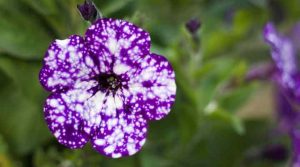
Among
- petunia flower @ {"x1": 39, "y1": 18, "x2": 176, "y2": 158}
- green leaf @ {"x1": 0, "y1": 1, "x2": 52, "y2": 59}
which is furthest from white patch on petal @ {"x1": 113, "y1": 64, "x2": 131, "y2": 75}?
green leaf @ {"x1": 0, "y1": 1, "x2": 52, "y2": 59}

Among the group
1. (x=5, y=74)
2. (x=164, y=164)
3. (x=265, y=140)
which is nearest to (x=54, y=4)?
(x=5, y=74)

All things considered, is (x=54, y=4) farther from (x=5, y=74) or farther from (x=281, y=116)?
(x=281, y=116)

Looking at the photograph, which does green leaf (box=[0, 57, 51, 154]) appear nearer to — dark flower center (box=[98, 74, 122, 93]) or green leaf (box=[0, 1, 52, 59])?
green leaf (box=[0, 1, 52, 59])

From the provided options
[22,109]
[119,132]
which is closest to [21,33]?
[22,109]

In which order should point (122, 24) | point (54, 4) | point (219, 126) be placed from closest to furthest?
point (122, 24) < point (54, 4) < point (219, 126)

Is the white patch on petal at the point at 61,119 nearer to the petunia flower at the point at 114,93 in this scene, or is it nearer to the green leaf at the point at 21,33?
the petunia flower at the point at 114,93

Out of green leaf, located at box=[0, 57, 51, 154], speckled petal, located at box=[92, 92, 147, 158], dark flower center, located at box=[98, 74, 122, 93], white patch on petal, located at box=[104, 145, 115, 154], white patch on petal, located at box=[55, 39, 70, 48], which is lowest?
white patch on petal, located at box=[104, 145, 115, 154]

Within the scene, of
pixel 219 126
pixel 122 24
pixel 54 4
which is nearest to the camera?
pixel 122 24

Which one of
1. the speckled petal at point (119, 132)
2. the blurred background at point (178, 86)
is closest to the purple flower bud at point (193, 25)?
the blurred background at point (178, 86)

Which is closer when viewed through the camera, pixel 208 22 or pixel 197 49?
pixel 197 49

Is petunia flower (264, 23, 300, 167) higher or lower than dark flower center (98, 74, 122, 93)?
higher
